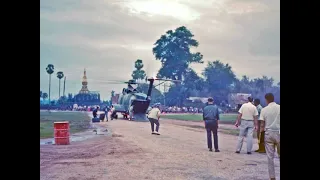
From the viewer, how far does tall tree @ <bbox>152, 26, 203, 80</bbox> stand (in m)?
5.71

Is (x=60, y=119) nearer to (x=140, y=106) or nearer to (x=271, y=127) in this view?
(x=140, y=106)

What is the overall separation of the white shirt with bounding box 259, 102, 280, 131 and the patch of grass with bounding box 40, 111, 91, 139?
166 centimetres

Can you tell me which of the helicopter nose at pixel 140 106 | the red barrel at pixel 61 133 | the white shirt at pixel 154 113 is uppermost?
the helicopter nose at pixel 140 106

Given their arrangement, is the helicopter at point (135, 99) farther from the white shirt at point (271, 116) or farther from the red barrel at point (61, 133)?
the white shirt at point (271, 116)

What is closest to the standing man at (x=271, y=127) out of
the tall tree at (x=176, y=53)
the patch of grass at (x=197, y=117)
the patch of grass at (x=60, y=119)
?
the patch of grass at (x=197, y=117)

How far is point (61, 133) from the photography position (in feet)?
18.6

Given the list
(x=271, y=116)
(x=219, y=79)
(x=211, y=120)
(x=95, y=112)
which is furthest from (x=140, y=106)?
(x=271, y=116)

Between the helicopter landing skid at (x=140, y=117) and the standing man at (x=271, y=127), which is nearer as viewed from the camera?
the standing man at (x=271, y=127)

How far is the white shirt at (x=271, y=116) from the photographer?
5598 millimetres

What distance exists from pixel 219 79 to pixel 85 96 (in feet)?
4.17

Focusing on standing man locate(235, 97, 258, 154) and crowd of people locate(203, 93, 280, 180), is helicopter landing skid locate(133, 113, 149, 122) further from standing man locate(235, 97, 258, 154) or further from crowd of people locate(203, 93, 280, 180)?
standing man locate(235, 97, 258, 154)

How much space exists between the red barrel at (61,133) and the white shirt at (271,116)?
1809 mm
